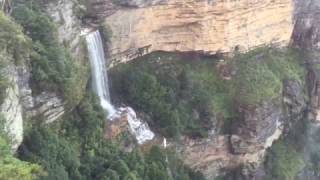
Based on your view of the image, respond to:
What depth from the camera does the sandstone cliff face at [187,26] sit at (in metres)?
22.9

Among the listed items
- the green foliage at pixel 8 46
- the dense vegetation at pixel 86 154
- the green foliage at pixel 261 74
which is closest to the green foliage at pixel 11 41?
the green foliage at pixel 8 46

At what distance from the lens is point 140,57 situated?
23859 millimetres

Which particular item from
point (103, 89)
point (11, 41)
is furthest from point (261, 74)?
point (11, 41)

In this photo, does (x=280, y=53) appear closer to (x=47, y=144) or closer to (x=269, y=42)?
(x=269, y=42)

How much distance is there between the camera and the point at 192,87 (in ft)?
79.7

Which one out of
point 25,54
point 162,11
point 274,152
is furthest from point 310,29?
point 25,54

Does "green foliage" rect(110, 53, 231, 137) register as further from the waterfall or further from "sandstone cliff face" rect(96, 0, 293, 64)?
the waterfall

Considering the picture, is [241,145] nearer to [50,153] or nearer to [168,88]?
[168,88]

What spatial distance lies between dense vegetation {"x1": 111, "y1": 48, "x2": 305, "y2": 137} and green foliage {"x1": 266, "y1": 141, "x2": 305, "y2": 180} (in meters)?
2.61

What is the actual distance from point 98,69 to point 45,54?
169 inches

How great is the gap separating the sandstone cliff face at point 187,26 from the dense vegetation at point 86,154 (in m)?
3.43

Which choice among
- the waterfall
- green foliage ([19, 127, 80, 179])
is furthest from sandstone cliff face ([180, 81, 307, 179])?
green foliage ([19, 127, 80, 179])

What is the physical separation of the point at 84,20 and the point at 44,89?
5199 mm

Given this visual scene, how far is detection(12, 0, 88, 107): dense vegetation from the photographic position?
17359 millimetres
